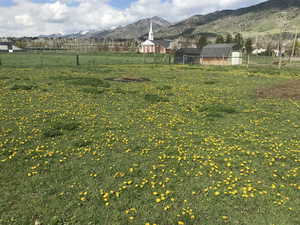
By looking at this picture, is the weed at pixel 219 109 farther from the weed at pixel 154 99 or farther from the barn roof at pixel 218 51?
the barn roof at pixel 218 51

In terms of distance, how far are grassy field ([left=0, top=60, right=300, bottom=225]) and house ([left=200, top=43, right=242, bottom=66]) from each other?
48.7 m

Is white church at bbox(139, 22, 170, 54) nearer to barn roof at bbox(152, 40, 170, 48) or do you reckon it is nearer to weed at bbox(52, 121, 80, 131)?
barn roof at bbox(152, 40, 170, 48)

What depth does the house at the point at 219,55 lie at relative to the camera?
56.6 metres

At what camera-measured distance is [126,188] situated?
5039 millimetres

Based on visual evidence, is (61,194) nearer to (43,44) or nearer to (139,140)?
(139,140)

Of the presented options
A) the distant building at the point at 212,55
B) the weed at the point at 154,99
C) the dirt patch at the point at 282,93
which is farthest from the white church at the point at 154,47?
the weed at the point at 154,99

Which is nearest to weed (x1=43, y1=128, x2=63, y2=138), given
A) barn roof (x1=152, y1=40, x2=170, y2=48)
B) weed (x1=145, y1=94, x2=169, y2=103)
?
weed (x1=145, y1=94, x2=169, y2=103)

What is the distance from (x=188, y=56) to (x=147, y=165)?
2248 inches

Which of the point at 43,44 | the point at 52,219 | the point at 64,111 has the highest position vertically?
the point at 43,44

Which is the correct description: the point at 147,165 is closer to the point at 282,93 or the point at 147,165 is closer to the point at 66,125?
the point at 66,125

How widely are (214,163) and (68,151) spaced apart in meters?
4.43

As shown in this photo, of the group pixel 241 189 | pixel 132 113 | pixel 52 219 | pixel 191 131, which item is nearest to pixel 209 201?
pixel 241 189

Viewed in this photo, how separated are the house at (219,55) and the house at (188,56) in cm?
162

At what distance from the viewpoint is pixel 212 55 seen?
191 ft
